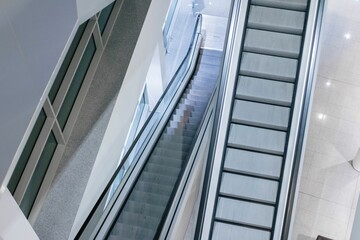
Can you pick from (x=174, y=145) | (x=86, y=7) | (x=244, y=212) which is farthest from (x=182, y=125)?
(x=86, y=7)

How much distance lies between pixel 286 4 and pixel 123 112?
3379mm

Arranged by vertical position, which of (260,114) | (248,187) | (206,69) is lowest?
(248,187)

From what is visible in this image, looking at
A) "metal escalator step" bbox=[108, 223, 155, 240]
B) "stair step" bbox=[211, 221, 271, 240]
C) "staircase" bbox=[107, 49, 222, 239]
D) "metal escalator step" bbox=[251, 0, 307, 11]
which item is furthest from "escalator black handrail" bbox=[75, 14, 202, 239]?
"metal escalator step" bbox=[251, 0, 307, 11]

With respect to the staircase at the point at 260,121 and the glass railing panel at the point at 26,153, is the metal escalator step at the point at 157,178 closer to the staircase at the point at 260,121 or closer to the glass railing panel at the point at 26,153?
the staircase at the point at 260,121

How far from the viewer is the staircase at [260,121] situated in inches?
233

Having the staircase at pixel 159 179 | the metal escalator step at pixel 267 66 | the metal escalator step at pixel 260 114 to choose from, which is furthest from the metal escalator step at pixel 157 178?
the metal escalator step at pixel 267 66

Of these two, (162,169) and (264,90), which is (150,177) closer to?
(162,169)

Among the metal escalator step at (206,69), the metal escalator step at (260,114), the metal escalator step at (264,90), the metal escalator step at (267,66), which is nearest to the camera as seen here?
the metal escalator step at (260,114)

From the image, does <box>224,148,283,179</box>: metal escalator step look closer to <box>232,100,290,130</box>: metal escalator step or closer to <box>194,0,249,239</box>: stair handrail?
<box>194,0,249,239</box>: stair handrail

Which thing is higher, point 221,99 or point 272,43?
point 272,43

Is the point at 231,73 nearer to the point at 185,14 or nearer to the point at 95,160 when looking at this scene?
the point at 95,160

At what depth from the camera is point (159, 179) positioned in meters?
5.88

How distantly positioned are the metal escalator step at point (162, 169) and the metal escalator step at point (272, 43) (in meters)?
2.27

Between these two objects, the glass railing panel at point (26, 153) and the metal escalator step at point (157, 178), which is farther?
the metal escalator step at point (157, 178)
